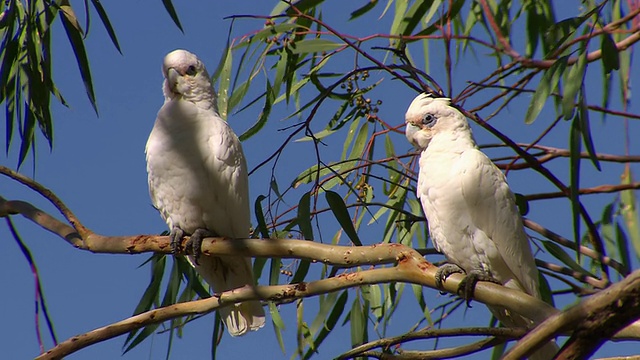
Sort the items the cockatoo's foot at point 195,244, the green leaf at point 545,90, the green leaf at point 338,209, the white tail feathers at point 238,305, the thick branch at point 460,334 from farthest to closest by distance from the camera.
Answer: the white tail feathers at point 238,305 → the cockatoo's foot at point 195,244 → the green leaf at point 338,209 → the green leaf at point 545,90 → the thick branch at point 460,334

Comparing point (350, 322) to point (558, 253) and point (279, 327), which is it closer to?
point (279, 327)

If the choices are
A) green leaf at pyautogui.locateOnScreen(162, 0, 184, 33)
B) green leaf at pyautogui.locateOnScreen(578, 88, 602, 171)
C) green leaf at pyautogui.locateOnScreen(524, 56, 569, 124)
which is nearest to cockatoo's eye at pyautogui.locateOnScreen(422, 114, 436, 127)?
green leaf at pyautogui.locateOnScreen(524, 56, 569, 124)

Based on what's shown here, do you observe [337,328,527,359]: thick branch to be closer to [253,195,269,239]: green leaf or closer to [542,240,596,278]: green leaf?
[253,195,269,239]: green leaf

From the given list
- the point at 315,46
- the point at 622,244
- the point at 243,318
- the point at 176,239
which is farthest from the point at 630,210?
the point at 176,239

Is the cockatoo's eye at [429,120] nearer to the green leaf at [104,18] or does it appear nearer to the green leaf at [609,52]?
the green leaf at [609,52]

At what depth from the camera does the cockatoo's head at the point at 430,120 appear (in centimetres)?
257

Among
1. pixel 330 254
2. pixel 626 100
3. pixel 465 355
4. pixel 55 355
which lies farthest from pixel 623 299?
pixel 626 100

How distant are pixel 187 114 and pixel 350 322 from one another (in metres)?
0.87

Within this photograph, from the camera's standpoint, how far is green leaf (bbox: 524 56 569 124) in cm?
215

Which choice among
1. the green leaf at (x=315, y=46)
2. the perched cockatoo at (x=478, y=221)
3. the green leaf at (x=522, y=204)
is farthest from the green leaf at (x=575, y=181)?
the green leaf at (x=315, y=46)

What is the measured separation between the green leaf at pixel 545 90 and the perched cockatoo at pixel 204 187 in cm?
90

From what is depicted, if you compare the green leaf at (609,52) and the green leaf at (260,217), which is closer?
the green leaf at (609,52)

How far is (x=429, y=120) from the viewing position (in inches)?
103

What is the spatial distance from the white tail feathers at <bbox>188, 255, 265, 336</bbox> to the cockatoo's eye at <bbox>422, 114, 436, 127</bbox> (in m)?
0.70
